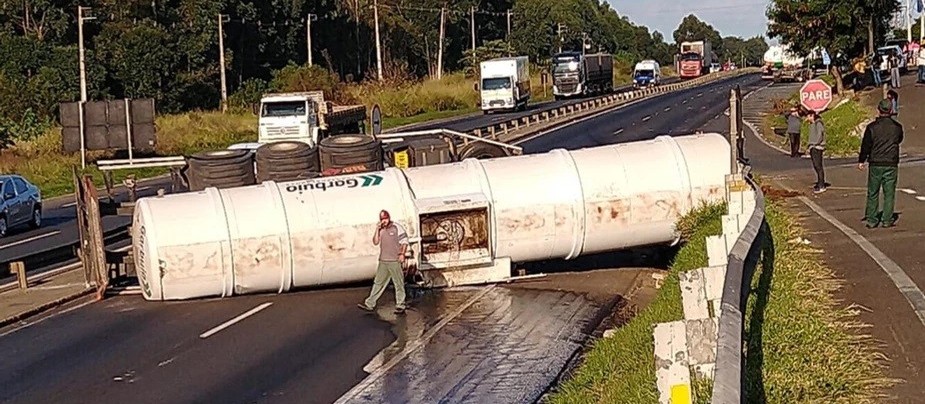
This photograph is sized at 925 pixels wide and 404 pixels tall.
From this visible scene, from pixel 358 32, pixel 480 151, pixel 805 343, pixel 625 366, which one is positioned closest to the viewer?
pixel 805 343

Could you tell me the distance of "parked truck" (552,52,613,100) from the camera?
8938 centimetres

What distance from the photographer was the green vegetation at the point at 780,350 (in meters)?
8.50

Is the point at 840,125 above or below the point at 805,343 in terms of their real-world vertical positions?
above

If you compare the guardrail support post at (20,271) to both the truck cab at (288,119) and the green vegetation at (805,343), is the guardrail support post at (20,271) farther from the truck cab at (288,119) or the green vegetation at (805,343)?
the truck cab at (288,119)

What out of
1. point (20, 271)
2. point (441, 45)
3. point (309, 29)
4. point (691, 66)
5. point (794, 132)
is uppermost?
point (309, 29)

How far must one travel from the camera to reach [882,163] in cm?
1722

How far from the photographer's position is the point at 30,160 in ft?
165

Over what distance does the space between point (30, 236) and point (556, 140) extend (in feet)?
80.1

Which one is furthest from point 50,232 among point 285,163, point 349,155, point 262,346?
point 262,346

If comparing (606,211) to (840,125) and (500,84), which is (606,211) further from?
(500,84)

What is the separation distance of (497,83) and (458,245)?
57.8 meters

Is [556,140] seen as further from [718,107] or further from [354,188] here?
[354,188]

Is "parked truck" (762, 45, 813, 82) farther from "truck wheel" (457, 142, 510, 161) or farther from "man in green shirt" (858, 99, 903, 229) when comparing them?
"man in green shirt" (858, 99, 903, 229)

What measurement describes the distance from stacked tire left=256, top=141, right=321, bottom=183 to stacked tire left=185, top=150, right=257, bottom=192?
0.24 m
